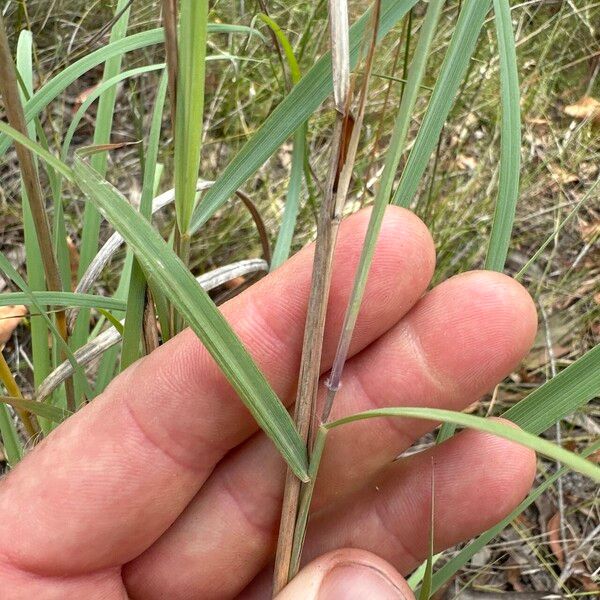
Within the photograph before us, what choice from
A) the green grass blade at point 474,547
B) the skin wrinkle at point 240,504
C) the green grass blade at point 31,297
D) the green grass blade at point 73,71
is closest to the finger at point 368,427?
the skin wrinkle at point 240,504

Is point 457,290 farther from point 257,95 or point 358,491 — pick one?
point 257,95

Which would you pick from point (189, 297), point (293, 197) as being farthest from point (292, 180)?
point (189, 297)

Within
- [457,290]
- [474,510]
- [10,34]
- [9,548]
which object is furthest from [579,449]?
[10,34]

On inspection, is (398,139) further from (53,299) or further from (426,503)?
(426,503)

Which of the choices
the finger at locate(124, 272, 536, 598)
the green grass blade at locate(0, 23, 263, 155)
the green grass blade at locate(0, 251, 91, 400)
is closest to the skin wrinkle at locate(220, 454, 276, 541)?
the finger at locate(124, 272, 536, 598)

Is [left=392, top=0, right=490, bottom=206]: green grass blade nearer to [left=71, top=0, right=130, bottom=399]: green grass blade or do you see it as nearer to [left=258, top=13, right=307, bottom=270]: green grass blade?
[left=258, top=13, right=307, bottom=270]: green grass blade
